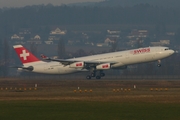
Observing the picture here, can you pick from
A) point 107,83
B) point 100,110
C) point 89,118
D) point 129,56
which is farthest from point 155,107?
point 129,56

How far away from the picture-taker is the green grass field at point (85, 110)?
1510 inches

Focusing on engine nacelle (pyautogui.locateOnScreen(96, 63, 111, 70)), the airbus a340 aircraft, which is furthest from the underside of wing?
engine nacelle (pyautogui.locateOnScreen(96, 63, 111, 70))

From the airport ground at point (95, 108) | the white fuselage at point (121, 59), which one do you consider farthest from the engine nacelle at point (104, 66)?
the airport ground at point (95, 108)

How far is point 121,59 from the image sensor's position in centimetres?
8531

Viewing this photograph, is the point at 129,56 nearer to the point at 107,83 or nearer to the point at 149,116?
the point at 107,83

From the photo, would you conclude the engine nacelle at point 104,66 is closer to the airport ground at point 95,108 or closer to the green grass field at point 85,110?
the airport ground at point 95,108

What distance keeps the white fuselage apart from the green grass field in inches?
1451

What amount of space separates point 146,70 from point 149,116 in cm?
7172

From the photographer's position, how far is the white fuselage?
84044 millimetres

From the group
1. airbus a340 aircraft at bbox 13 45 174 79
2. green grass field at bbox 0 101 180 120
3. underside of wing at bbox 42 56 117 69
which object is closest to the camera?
green grass field at bbox 0 101 180 120

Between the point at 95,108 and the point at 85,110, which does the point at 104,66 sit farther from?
the point at 85,110

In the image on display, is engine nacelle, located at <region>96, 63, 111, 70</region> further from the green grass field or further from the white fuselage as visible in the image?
the green grass field

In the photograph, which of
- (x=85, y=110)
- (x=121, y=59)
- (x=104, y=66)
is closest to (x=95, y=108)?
(x=85, y=110)

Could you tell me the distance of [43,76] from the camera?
9906 centimetres
